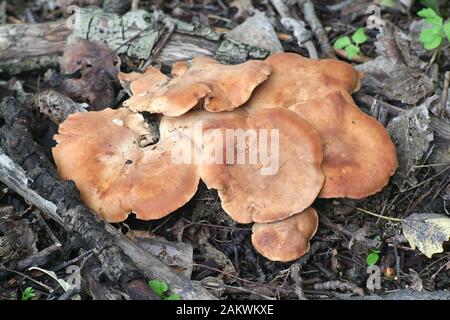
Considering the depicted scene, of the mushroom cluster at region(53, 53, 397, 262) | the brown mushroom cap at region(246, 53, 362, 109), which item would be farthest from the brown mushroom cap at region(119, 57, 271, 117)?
the brown mushroom cap at region(246, 53, 362, 109)

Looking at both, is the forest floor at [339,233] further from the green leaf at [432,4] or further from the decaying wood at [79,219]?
the green leaf at [432,4]

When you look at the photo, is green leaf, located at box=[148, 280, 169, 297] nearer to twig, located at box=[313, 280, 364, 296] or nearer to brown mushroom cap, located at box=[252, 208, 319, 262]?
brown mushroom cap, located at box=[252, 208, 319, 262]

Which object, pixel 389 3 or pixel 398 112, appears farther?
pixel 389 3

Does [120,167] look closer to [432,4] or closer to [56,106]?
[56,106]

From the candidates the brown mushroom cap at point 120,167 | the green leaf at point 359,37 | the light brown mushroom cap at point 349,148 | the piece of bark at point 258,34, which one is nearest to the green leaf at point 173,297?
the brown mushroom cap at point 120,167

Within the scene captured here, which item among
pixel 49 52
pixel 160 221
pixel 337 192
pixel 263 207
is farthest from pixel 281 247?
pixel 49 52

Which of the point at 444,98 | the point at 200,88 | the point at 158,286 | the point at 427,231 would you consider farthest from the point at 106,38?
the point at 427,231
